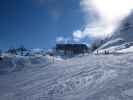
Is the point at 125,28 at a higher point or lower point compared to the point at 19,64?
higher

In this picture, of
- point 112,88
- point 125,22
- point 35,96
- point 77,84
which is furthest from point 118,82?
point 125,22

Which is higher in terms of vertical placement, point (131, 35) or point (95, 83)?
point (131, 35)

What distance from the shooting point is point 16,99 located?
363 inches

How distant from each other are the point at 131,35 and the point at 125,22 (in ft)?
100

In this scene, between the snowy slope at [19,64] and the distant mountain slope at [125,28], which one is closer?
the snowy slope at [19,64]

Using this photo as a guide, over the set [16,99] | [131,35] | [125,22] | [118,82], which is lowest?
[16,99]

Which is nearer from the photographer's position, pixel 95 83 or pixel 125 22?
pixel 95 83

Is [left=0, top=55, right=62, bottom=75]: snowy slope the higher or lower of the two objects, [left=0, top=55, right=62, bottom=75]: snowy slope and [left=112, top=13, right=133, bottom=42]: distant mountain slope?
the lower

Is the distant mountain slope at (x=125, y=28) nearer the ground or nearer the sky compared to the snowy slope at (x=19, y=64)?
nearer the sky

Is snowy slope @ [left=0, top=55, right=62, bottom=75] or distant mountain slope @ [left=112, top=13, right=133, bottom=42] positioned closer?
snowy slope @ [left=0, top=55, right=62, bottom=75]

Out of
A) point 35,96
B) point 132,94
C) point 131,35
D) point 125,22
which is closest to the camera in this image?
point 132,94

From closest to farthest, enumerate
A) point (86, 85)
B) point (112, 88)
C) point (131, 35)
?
1. point (112, 88)
2. point (86, 85)
3. point (131, 35)

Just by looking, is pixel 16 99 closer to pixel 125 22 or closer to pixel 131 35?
pixel 131 35

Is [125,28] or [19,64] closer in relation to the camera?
[19,64]
